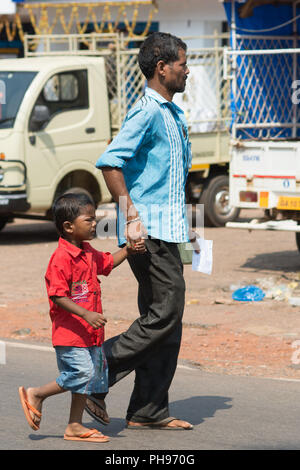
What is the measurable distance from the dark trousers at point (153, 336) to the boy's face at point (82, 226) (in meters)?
0.29

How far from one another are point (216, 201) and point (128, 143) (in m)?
10.0

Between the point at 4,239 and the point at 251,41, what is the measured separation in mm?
4776

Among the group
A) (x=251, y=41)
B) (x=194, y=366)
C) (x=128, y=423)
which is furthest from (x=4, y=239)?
(x=128, y=423)

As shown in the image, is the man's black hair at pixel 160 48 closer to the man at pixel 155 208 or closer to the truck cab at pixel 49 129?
the man at pixel 155 208

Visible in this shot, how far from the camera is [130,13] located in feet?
67.3

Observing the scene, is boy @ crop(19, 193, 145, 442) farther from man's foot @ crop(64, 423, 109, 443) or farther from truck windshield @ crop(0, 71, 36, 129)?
truck windshield @ crop(0, 71, 36, 129)

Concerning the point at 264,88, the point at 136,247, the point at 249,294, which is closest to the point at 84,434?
the point at 136,247

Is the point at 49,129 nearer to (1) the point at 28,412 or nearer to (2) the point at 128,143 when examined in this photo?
(2) the point at 128,143

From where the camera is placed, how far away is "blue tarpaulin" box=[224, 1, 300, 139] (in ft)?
37.2

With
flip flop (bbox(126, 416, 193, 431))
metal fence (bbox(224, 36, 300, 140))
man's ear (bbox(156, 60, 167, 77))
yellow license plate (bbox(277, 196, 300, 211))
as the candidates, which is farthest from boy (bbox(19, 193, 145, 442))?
metal fence (bbox(224, 36, 300, 140))

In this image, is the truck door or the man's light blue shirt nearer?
the man's light blue shirt

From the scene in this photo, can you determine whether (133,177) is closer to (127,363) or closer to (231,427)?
(127,363)

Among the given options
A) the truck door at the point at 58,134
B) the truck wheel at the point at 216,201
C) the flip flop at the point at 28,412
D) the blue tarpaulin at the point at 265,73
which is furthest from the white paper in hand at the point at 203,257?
the truck wheel at the point at 216,201

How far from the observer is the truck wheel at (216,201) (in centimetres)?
1460
